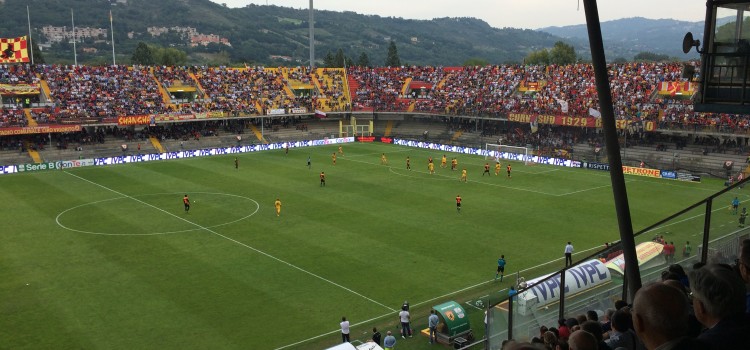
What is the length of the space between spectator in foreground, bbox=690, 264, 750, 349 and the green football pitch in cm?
1533

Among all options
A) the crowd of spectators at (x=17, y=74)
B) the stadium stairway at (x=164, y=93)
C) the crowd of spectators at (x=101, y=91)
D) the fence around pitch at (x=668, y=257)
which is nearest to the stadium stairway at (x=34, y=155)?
the crowd of spectators at (x=101, y=91)

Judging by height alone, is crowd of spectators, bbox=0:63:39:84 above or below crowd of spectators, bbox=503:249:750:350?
above

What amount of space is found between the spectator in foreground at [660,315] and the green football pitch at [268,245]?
51.2 ft

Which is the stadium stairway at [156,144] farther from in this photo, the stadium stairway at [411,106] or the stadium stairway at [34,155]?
the stadium stairway at [411,106]

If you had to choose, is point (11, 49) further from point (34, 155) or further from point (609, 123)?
point (609, 123)

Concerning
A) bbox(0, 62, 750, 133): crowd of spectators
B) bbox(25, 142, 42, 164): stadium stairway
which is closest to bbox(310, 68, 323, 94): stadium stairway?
bbox(0, 62, 750, 133): crowd of spectators

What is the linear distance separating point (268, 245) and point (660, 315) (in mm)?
26469

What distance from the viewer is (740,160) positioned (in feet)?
158

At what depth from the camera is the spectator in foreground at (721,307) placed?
381 cm

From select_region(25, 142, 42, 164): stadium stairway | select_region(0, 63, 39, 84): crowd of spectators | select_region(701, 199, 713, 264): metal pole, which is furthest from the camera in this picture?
select_region(0, 63, 39, 84): crowd of spectators

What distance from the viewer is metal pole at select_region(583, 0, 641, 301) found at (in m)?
5.61

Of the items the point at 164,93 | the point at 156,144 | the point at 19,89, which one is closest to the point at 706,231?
the point at 156,144

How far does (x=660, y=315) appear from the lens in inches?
143

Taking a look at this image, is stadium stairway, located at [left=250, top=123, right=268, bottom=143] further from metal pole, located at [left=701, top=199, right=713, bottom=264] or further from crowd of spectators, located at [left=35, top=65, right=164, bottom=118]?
metal pole, located at [left=701, top=199, right=713, bottom=264]
